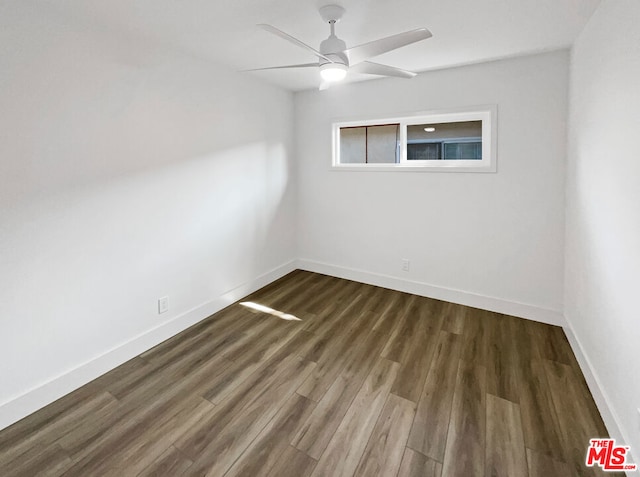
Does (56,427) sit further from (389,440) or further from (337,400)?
(389,440)

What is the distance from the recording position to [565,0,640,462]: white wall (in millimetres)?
1453

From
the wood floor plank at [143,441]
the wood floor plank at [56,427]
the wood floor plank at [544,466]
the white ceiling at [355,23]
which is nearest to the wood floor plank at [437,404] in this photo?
the wood floor plank at [544,466]

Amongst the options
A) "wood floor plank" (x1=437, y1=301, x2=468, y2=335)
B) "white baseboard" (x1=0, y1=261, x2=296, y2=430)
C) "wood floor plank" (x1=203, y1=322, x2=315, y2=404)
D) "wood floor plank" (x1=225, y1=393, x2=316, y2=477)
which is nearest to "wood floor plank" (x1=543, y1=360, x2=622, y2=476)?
"wood floor plank" (x1=437, y1=301, x2=468, y2=335)

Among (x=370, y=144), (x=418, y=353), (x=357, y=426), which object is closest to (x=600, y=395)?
(x=418, y=353)

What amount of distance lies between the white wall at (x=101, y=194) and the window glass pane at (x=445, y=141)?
6.13 feet

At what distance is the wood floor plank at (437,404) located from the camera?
5.47 feet

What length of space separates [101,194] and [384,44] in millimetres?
2068

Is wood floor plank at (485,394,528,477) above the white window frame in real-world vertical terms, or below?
below

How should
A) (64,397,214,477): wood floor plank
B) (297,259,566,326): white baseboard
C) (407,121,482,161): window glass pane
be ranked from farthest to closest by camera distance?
(407,121,482,161): window glass pane, (297,259,566,326): white baseboard, (64,397,214,477): wood floor plank

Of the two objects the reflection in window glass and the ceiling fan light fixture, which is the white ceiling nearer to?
the ceiling fan light fixture

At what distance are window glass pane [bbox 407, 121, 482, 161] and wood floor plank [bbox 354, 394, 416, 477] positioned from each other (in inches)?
96.7

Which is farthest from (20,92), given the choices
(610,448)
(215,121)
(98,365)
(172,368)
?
(610,448)

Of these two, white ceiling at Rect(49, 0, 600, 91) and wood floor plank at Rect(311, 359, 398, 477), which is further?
white ceiling at Rect(49, 0, 600, 91)

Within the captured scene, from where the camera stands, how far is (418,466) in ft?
5.06
